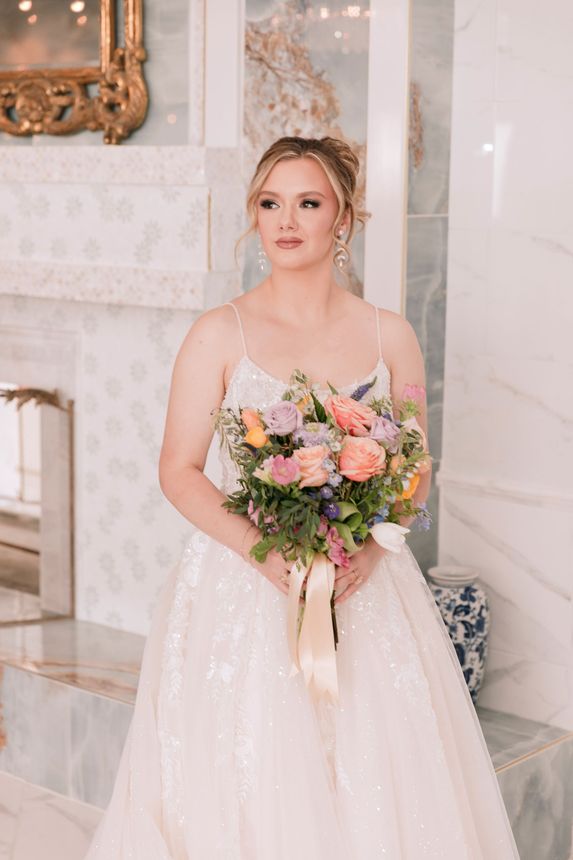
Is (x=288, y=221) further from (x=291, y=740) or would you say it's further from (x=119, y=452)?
(x=119, y=452)

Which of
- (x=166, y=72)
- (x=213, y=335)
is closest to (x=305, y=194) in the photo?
(x=213, y=335)

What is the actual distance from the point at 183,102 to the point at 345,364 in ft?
6.32

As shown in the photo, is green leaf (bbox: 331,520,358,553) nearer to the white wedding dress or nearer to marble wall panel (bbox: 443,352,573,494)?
the white wedding dress

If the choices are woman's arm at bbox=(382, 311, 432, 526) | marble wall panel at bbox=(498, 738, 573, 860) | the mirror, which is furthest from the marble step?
woman's arm at bbox=(382, 311, 432, 526)

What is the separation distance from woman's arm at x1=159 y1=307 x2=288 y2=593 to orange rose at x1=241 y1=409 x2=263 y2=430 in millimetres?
258

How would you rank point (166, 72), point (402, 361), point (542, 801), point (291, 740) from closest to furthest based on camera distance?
point (291, 740), point (402, 361), point (542, 801), point (166, 72)

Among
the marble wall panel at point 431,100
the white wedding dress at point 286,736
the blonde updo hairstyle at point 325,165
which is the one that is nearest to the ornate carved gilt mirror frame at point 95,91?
the marble wall panel at point 431,100

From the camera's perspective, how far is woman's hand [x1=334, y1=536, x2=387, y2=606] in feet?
7.71

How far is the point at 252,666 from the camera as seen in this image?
2424 mm

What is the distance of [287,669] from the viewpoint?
7.88 ft

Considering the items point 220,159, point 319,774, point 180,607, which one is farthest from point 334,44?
point 319,774

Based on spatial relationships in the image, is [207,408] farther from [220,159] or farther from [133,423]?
[133,423]

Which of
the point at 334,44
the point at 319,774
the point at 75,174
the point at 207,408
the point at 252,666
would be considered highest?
the point at 334,44

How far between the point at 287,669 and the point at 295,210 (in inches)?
35.9
